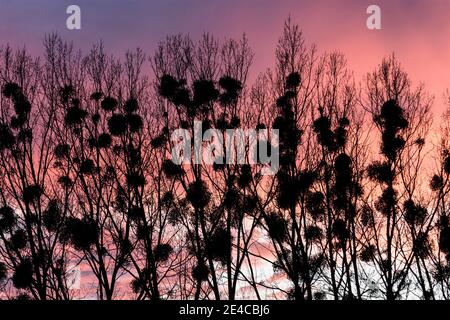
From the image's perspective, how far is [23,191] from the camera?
12672 millimetres

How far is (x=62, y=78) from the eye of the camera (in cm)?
1278

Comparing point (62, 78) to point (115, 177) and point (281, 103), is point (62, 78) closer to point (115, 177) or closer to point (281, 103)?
point (115, 177)

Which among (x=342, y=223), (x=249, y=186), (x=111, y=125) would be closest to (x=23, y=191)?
(x=111, y=125)

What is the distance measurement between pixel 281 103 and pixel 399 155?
4.25 m

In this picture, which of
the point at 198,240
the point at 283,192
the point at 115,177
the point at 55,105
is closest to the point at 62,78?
the point at 55,105

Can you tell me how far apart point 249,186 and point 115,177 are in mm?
3785

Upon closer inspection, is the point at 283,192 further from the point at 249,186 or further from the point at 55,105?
the point at 55,105
